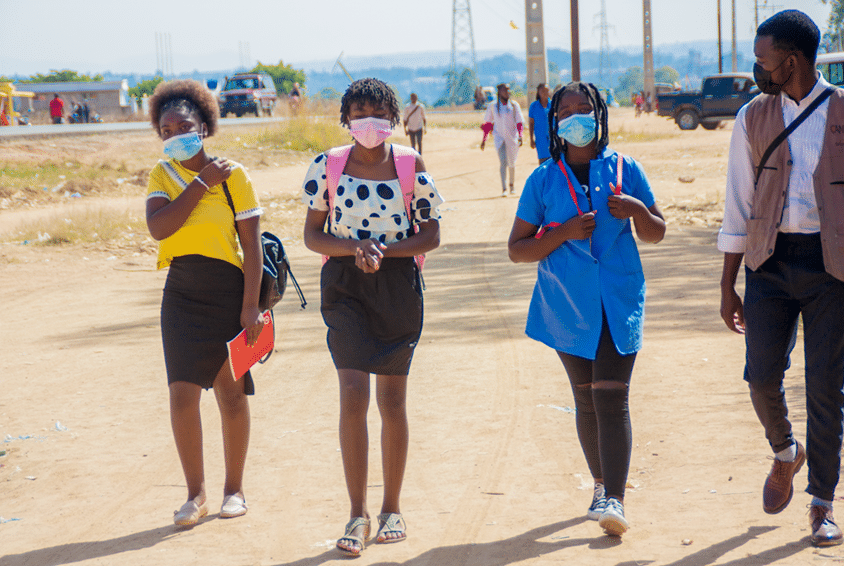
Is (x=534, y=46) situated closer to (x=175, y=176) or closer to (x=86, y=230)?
(x=86, y=230)

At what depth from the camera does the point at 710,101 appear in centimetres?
3138

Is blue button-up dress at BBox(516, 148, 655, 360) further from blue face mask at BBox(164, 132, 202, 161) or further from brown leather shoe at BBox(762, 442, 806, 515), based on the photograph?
blue face mask at BBox(164, 132, 202, 161)

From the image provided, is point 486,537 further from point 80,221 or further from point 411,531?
point 80,221

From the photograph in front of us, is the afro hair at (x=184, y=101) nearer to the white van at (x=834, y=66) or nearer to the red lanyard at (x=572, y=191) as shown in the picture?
the red lanyard at (x=572, y=191)

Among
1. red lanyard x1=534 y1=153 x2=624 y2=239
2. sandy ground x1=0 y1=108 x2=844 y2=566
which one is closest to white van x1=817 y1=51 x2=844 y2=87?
sandy ground x1=0 y1=108 x2=844 y2=566

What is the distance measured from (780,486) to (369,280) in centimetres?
180

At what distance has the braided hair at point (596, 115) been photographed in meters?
3.50

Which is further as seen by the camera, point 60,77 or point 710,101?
point 60,77

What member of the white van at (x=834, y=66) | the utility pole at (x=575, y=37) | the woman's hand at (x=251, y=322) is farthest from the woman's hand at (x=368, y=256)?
the utility pole at (x=575, y=37)

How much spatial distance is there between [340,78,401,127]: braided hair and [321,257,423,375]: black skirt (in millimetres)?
622

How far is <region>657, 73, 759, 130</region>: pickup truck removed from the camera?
30422 millimetres

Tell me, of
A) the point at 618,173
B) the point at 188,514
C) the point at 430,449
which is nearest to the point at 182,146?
the point at 188,514

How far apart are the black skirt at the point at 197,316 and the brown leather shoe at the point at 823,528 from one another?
2470mm

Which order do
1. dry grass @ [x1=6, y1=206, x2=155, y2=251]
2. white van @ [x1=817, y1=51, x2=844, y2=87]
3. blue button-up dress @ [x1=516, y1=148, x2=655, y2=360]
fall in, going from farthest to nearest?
white van @ [x1=817, y1=51, x2=844, y2=87]
dry grass @ [x1=6, y1=206, x2=155, y2=251]
blue button-up dress @ [x1=516, y1=148, x2=655, y2=360]
